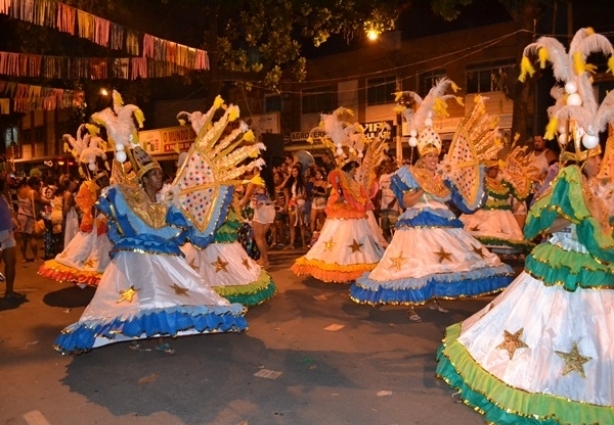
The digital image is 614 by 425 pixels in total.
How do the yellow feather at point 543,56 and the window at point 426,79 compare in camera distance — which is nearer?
the yellow feather at point 543,56

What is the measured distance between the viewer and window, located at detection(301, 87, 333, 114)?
24.9 metres

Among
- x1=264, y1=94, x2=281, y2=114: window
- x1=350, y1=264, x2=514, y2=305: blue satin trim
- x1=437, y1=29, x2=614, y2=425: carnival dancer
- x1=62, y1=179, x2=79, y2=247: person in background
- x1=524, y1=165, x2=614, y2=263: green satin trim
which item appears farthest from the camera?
x1=264, y1=94, x2=281, y2=114: window

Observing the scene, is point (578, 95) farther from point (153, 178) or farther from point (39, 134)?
point (39, 134)

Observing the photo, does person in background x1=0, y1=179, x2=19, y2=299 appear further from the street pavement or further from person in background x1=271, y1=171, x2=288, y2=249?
person in background x1=271, y1=171, x2=288, y2=249

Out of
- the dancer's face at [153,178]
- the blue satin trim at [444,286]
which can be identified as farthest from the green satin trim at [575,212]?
the dancer's face at [153,178]

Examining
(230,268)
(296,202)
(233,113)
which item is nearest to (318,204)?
(296,202)

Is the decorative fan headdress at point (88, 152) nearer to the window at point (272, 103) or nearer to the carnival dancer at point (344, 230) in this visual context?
the carnival dancer at point (344, 230)

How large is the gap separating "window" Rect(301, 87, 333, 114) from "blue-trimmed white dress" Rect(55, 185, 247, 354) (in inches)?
774

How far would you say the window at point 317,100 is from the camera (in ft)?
81.7

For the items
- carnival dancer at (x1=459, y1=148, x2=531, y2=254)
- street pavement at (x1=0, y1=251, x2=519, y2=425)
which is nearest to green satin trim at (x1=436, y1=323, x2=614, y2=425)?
street pavement at (x1=0, y1=251, x2=519, y2=425)

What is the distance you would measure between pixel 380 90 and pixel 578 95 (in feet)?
66.4

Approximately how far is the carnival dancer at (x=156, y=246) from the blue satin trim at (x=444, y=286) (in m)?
1.89

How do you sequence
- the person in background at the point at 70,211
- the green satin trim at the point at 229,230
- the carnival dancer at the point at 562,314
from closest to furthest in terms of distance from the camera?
1. the carnival dancer at the point at 562,314
2. the green satin trim at the point at 229,230
3. the person in background at the point at 70,211

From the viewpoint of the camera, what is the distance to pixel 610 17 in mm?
17562
